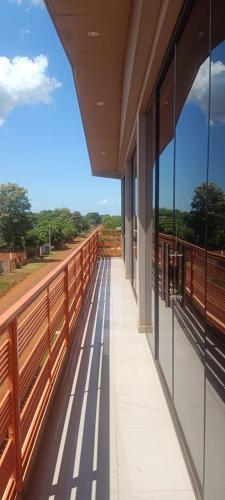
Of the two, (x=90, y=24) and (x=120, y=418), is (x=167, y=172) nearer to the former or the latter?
(x=90, y=24)

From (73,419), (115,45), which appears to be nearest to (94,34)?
(115,45)

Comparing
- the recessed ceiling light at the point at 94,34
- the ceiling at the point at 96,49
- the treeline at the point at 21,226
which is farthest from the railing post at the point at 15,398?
the treeline at the point at 21,226

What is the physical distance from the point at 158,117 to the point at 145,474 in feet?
7.90

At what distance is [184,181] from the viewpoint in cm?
223

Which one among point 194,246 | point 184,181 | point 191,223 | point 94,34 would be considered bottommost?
point 194,246

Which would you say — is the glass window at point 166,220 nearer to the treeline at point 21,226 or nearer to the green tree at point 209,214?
the green tree at point 209,214

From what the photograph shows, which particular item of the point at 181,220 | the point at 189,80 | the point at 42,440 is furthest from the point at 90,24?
the point at 42,440

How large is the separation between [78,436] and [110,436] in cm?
18

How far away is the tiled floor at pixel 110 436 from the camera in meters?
2.02

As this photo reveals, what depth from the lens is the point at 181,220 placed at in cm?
237

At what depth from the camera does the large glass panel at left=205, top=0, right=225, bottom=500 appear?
1.43 meters

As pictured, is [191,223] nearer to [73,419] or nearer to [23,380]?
[23,380]

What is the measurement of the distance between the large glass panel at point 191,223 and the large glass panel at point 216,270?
118mm

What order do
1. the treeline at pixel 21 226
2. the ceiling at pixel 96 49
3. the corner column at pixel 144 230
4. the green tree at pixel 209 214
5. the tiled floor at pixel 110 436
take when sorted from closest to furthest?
the green tree at pixel 209 214 → the tiled floor at pixel 110 436 → the ceiling at pixel 96 49 → the corner column at pixel 144 230 → the treeline at pixel 21 226
